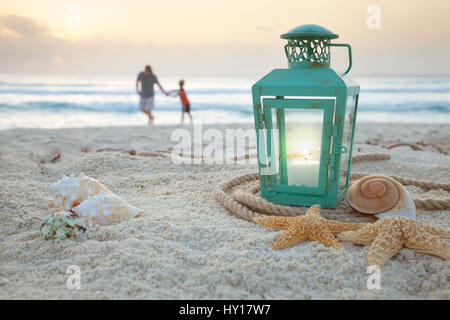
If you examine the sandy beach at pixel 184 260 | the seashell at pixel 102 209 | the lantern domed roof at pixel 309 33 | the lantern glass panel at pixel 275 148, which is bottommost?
the sandy beach at pixel 184 260

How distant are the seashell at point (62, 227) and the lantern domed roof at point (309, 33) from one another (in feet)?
5.97

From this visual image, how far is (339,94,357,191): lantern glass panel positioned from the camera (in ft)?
8.07

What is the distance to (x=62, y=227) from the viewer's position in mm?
2123

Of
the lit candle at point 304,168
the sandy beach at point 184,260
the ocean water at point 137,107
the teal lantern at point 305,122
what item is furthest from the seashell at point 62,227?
the ocean water at point 137,107

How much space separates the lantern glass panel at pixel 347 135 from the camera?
2461 mm

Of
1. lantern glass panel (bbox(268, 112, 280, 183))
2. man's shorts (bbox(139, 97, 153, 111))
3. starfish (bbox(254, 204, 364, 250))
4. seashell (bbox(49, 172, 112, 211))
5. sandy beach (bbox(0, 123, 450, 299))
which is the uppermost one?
man's shorts (bbox(139, 97, 153, 111))

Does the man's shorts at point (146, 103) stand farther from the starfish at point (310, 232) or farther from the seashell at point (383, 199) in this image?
the starfish at point (310, 232)

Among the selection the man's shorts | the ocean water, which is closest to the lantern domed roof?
the man's shorts

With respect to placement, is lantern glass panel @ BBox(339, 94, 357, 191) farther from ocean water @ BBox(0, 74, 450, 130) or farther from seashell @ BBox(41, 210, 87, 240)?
ocean water @ BBox(0, 74, 450, 130)

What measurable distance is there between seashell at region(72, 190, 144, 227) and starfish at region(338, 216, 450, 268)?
4.92 feet
